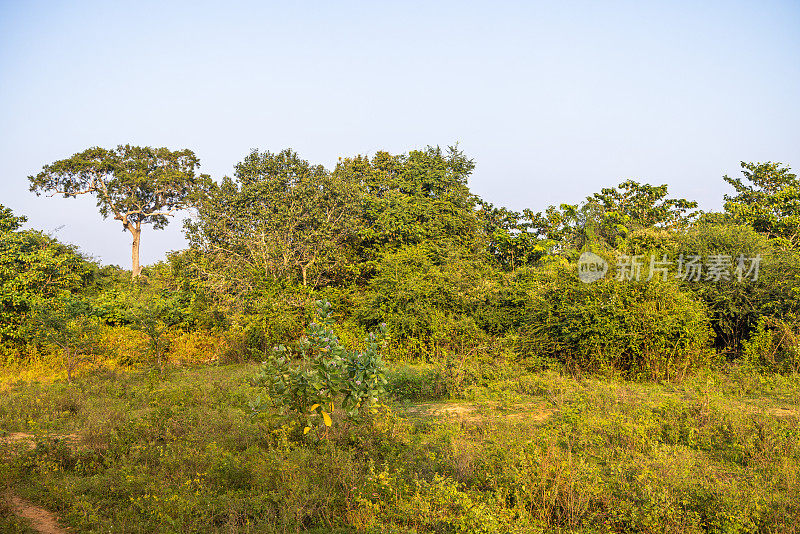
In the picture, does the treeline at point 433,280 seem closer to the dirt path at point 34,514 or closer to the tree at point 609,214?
the tree at point 609,214

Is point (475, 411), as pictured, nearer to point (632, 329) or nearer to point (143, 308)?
point (632, 329)

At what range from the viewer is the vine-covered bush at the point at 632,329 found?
10719 mm

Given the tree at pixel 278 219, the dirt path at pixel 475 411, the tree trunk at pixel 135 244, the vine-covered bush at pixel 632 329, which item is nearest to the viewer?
the dirt path at pixel 475 411

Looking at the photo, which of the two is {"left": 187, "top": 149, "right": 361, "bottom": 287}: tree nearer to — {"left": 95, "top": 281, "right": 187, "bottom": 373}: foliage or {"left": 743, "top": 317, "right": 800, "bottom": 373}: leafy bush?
{"left": 95, "top": 281, "right": 187, "bottom": 373}: foliage

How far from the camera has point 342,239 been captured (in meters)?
16.8

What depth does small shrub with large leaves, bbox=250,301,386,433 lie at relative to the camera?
17.5ft

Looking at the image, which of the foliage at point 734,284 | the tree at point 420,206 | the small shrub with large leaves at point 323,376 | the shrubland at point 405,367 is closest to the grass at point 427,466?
the shrubland at point 405,367

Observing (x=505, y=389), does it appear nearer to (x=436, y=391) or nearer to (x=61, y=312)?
(x=436, y=391)

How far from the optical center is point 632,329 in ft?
35.2

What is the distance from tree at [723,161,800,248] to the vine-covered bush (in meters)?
6.17

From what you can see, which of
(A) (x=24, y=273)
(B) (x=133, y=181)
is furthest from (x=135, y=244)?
(A) (x=24, y=273)

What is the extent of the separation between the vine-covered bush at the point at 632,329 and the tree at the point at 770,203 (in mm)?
6169

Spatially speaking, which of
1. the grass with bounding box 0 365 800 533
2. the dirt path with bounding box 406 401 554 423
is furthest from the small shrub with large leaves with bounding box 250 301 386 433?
the dirt path with bounding box 406 401 554 423

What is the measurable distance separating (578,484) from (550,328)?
8067mm
